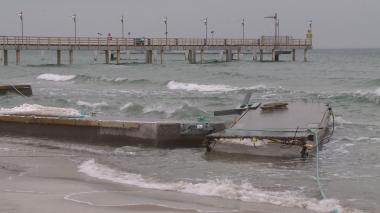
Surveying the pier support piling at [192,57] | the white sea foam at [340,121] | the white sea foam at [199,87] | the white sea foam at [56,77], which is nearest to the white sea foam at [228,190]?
the white sea foam at [340,121]

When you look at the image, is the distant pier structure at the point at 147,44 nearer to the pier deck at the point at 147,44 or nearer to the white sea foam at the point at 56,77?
the pier deck at the point at 147,44

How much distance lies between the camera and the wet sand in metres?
7.83

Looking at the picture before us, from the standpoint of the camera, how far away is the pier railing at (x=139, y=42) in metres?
55.7

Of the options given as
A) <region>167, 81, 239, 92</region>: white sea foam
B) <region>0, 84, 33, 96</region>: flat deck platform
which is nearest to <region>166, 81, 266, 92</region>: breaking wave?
<region>167, 81, 239, 92</region>: white sea foam

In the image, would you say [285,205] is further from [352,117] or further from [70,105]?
[70,105]

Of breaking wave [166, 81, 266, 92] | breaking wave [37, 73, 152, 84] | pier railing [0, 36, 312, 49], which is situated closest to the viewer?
breaking wave [166, 81, 266, 92]

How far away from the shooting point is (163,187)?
30.5 feet

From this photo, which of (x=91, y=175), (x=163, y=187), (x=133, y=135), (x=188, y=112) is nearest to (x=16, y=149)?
(x=133, y=135)

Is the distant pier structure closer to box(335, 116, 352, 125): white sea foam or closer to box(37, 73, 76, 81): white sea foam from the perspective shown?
box(37, 73, 76, 81): white sea foam

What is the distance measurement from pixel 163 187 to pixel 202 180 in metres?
0.83

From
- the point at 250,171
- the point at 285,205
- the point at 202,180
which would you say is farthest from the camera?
the point at 250,171

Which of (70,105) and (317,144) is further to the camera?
(70,105)

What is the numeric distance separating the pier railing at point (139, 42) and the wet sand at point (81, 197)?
46.7 meters

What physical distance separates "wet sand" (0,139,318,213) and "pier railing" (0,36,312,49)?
46.7m
